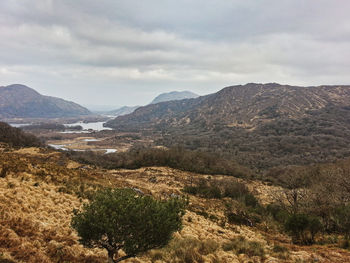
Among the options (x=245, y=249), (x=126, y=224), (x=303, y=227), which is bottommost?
(x=303, y=227)

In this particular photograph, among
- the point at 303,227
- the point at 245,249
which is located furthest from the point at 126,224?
the point at 303,227

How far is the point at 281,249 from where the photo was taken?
44.4 feet

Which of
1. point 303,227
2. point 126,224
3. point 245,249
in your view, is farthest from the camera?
point 303,227

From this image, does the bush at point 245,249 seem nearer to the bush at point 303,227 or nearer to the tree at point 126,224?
the bush at point 303,227

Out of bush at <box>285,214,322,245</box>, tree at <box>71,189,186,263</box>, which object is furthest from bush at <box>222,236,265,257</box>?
tree at <box>71,189,186,263</box>

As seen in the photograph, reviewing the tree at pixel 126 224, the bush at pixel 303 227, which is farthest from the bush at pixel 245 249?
the tree at pixel 126 224

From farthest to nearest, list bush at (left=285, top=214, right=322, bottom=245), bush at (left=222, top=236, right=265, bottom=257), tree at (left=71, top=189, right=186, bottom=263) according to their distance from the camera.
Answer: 1. bush at (left=285, top=214, right=322, bottom=245)
2. bush at (left=222, top=236, right=265, bottom=257)
3. tree at (left=71, top=189, right=186, bottom=263)

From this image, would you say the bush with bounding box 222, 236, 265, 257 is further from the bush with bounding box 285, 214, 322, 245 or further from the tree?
the tree

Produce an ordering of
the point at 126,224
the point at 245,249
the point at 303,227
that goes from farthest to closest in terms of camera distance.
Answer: the point at 303,227 < the point at 245,249 < the point at 126,224

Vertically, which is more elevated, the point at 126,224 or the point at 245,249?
the point at 126,224

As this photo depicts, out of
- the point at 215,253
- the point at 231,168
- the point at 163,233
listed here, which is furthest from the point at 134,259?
the point at 231,168

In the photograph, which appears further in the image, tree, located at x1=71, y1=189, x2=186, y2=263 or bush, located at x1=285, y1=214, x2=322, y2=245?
bush, located at x1=285, y1=214, x2=322, y2=245

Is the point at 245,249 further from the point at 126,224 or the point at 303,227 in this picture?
the point at 126,224

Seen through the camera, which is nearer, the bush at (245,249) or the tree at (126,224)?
the tree at (126,224)
